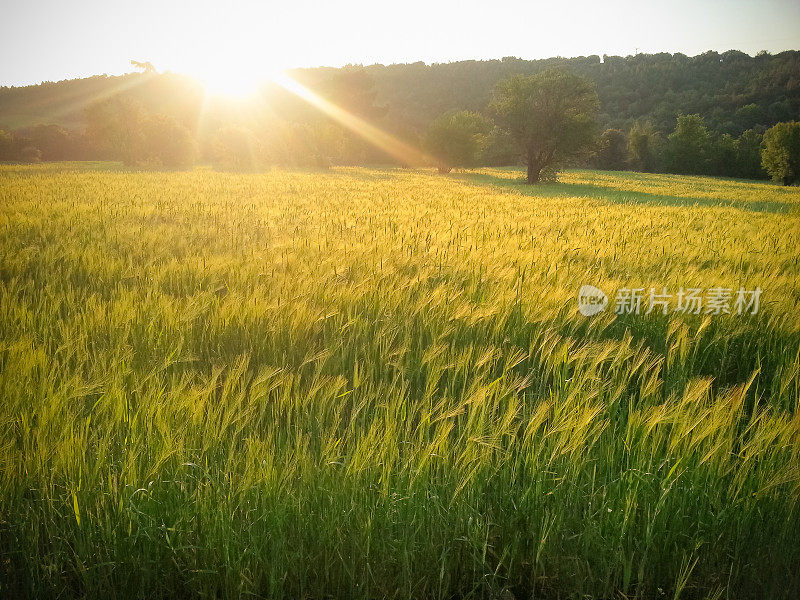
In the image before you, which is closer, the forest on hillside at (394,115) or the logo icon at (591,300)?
the logo icon at (591,300)

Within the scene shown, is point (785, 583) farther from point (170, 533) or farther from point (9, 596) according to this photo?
point (9, 596)

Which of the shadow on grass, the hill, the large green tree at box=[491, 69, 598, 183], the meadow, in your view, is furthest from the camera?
the hill

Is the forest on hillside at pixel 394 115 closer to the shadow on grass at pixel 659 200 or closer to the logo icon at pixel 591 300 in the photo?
the shadow on grass at pixel 659 200

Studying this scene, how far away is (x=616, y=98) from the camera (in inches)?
2970

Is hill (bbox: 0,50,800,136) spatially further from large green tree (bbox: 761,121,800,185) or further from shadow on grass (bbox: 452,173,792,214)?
shadow on grass (bbox: 452,173,792,214)

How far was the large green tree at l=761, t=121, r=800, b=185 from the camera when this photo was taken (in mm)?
43250

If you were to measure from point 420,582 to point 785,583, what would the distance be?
104 centimetres

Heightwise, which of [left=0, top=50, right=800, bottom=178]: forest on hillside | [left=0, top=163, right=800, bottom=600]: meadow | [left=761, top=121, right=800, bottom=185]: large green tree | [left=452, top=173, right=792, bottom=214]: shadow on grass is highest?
[left=0, top=50, right=800, bottom=178]: forest on hillside

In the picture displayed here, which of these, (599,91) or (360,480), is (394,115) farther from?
(360,480)

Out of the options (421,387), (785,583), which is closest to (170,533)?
(421,387)
